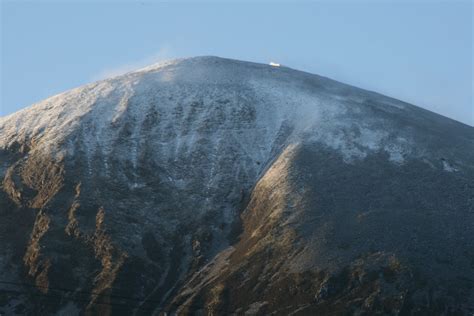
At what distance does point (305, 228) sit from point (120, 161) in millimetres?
29434

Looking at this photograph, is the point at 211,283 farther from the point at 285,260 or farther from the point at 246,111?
the point at 246,111

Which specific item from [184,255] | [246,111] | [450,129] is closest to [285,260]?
[184,255]

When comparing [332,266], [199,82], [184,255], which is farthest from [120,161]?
[332,266]

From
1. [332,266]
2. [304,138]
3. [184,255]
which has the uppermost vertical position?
[304,138]

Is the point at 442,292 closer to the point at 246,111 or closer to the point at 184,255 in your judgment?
the point at 184,255

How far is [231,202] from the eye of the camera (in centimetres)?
9294

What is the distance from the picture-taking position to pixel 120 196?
3622 inches

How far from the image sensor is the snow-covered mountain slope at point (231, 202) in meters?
72.4

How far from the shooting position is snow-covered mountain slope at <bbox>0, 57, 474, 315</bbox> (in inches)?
2852

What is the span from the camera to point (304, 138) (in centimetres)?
10362

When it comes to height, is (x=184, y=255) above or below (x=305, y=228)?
below

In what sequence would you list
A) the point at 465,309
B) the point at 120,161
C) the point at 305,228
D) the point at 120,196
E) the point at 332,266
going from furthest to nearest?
the point at 120,161 < the point at 120,196 < the point at 305,228 < the point at 332,266 < the point at 465,309

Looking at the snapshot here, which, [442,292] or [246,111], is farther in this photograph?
[246,111]

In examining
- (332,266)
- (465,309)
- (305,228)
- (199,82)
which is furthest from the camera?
(199,82)
